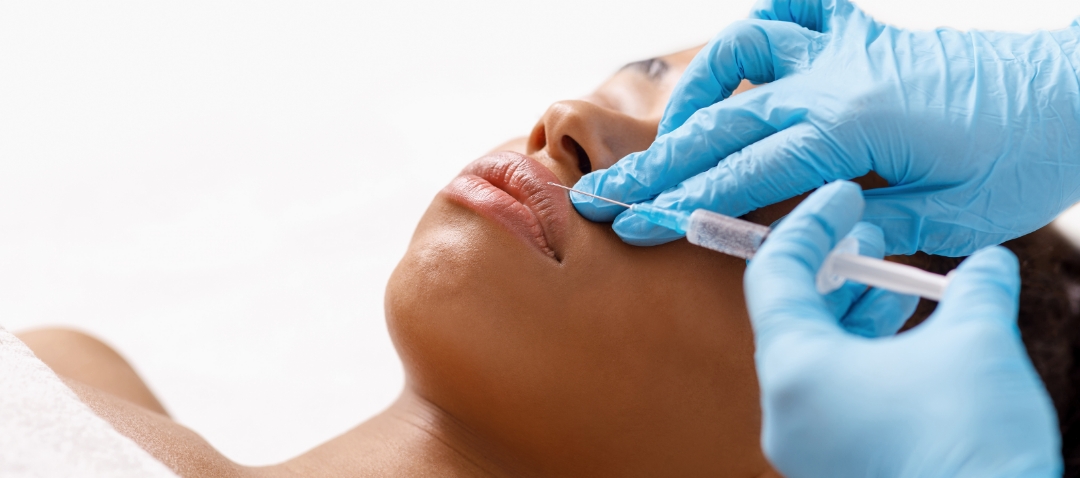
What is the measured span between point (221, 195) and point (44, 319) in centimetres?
56

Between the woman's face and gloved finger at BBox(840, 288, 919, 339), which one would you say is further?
the woman's face

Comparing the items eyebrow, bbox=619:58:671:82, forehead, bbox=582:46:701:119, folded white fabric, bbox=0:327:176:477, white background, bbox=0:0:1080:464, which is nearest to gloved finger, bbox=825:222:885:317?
forehead, bbox=582:46:701:119

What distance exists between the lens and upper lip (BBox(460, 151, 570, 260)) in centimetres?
119

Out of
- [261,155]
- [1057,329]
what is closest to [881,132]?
[1057,329]

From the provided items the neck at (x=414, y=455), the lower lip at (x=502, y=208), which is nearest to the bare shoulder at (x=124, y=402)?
the neck at (x=414, y=455)

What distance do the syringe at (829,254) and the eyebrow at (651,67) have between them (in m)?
0.47

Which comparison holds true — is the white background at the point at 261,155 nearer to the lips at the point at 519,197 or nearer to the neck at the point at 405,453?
the neck at the point at 405,453

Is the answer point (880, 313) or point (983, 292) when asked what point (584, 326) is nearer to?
point (880, 313)

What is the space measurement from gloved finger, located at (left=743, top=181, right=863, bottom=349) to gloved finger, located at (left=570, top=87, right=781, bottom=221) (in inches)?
11.4

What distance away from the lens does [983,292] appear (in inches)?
31.3

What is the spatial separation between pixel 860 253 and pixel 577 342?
42cm

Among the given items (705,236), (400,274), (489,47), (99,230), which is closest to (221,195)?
(99,230)

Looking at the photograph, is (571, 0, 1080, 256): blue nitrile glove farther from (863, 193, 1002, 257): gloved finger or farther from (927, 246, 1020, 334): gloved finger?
(927, 246, 1020, 334): gloved finger

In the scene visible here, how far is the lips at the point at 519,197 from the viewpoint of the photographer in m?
1.19
